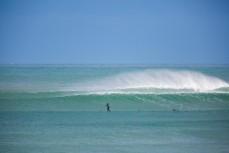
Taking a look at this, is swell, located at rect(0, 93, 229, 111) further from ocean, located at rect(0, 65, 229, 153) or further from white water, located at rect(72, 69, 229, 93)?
white water, located at rect(72, 69, 229, 93)

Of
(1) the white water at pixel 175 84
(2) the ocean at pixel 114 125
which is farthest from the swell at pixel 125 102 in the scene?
(1) the white water at pixel 175 84

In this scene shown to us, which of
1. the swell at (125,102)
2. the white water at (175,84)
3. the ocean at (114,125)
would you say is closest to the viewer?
the ocean at (114,125)

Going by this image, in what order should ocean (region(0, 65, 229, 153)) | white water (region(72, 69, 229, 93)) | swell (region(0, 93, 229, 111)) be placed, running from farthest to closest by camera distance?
white water (region(72, 69, 229, 93)), swell (region(0, 93, 229, 111)), ocean (region(0, 65, 229, 153))

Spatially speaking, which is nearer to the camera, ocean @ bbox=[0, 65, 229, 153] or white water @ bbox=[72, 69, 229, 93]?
ocean @ bbox=[0, 65, 229, 153]

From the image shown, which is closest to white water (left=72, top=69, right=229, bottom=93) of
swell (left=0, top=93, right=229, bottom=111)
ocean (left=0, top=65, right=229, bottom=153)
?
swell (left=0, top=93, right=229, bottom=111)

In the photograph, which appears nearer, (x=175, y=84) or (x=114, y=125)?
(x=114, y=125)

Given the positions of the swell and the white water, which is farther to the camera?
the white water

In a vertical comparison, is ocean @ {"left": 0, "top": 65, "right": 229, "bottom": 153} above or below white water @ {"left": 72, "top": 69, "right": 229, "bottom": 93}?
below

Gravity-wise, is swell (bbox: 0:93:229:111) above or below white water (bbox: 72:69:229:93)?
below

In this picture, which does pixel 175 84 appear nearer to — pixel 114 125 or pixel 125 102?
pixel 125 102

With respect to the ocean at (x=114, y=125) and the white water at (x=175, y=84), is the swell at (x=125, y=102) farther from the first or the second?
the white water at (x=175, y=84)

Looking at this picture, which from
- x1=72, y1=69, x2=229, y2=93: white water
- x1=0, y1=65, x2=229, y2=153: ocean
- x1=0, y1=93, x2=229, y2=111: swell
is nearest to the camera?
x1=0, y1=65, x2=229, y2=153: ocean

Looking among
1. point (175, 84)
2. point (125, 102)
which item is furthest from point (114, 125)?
point (175, 84)

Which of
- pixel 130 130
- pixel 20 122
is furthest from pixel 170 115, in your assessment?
pixel 20 122
